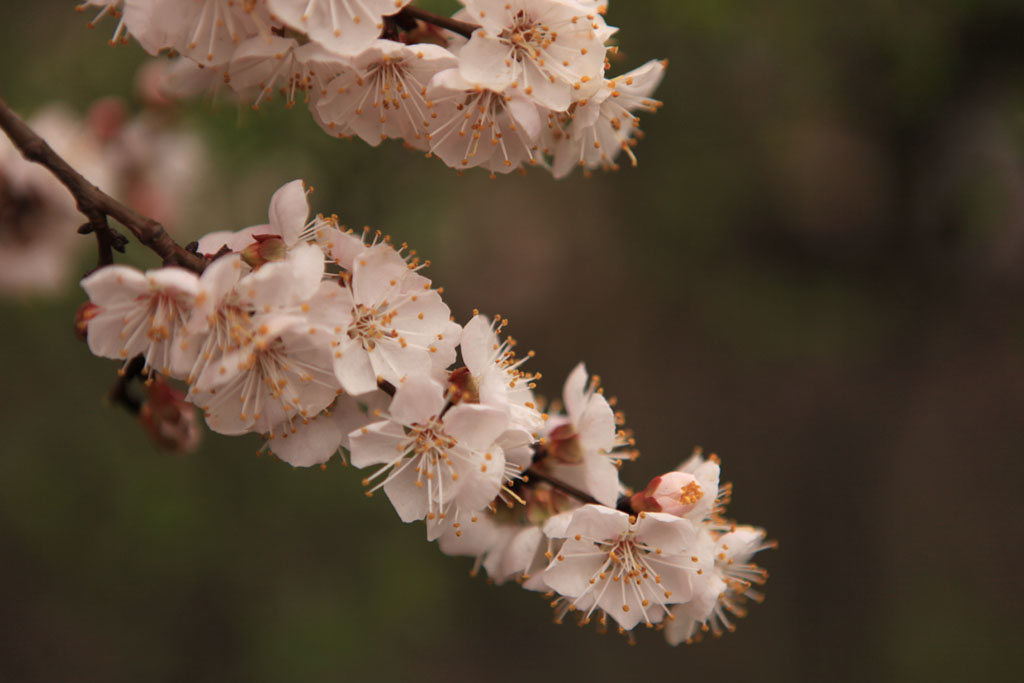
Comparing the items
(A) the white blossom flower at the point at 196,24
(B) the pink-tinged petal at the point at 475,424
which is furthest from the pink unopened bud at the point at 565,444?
(A) the white blossom flower at the point at 196,24

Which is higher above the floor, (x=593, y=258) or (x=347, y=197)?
(x=347, y=197)

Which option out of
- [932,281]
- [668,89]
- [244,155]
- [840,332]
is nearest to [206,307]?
[244,155]

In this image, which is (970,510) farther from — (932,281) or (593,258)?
(593,258)

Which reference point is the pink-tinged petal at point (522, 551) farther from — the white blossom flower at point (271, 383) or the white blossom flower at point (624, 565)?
the white blossom flower at point (271, 383)

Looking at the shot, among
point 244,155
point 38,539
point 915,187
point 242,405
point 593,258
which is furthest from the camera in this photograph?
point 593,258

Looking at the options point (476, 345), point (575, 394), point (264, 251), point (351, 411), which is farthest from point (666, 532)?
point (264, 251)

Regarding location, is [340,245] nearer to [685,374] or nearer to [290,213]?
[290,213]
